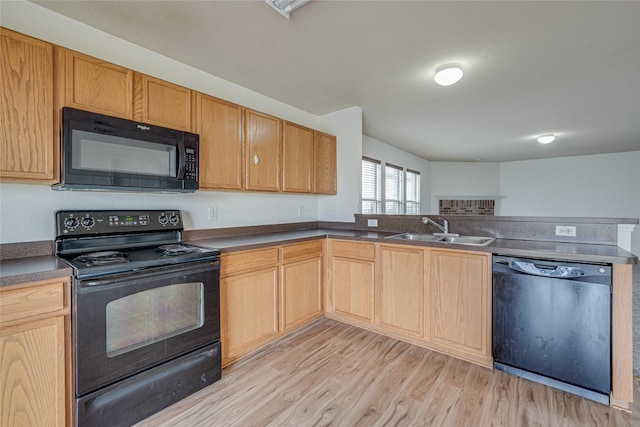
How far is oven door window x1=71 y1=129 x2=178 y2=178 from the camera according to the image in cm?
159

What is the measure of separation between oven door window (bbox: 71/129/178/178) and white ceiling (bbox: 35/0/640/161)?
0.82 meters

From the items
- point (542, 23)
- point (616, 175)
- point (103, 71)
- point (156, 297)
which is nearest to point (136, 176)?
point (103, 71)

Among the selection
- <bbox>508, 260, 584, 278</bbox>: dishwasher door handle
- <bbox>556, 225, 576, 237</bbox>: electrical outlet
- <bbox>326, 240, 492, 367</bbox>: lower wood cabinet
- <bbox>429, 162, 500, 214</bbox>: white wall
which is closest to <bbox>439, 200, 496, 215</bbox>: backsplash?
<bbox>429, 162, 500, 214</bbox>: white wall

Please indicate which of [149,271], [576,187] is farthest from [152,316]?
[576,187]

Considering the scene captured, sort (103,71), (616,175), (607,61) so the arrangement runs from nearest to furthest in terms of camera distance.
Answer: (103,71), (607,61), (616,175)

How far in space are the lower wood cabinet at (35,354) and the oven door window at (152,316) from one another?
0.19 meters

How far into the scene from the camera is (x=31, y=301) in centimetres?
126

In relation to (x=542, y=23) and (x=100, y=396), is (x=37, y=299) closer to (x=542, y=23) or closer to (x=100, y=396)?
(x=100, y=396)

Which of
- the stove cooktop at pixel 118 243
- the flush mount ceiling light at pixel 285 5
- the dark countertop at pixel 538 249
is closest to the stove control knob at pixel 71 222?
the stove cooktop at pixel 118 243

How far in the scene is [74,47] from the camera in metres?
1.84

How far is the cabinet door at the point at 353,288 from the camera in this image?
2.71 metres

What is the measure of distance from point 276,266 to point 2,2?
2.34 m

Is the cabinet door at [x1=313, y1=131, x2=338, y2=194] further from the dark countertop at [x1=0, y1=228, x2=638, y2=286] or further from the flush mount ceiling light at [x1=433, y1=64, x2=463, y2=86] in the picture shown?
the flush mount ceiling light at [x1=433, y1=64, x2=463, y2=86]

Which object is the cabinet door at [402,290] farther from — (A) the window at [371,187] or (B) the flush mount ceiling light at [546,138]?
(B) the flush mount ceiling light at [546,138]
